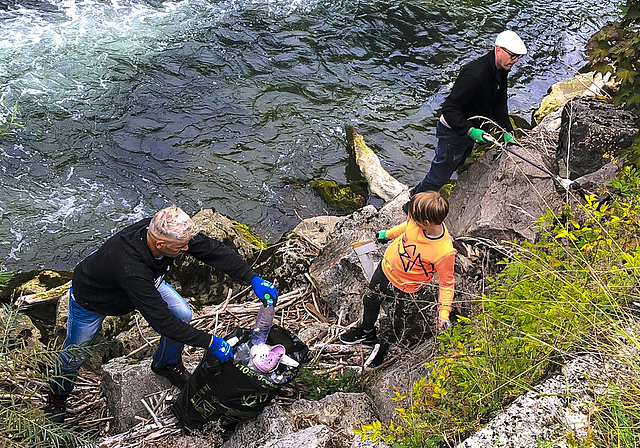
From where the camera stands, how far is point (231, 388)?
136 inches

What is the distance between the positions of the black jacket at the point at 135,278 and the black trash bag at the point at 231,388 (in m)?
0.23

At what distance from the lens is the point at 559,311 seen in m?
2.74

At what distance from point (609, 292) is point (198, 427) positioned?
103 inches

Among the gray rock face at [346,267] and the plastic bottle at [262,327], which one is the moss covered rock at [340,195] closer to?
the gray rock face at [346,267]

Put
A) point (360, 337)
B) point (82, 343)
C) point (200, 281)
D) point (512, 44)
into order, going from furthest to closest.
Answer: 1. point (200, 281)
2. point (512, 44)
3. point (360, 337)
4. point (82, 343)

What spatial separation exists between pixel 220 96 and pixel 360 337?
674cm

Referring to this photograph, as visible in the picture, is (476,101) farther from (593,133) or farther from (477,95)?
(593,133)

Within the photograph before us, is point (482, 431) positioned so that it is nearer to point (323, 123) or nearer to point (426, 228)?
point (426, 228)

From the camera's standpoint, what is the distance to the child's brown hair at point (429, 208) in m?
3.63

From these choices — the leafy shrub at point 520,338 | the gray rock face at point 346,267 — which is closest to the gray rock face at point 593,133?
the gray rock face at point 346,267

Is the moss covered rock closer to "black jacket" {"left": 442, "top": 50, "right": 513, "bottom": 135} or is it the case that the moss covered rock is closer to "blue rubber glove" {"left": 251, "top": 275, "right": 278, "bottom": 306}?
"black jacket" {"left": 442, "top": 50, "right": 513, "bottom": 135}

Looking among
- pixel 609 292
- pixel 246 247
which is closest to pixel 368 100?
pixel 246 247

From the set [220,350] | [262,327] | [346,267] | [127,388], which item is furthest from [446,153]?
[127,388]

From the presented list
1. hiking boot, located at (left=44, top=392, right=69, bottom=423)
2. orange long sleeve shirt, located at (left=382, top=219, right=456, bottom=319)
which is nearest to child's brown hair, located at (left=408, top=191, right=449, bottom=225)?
orange long sleeve shirt, located at (left=382, top=219, right=456, bottom=319)
